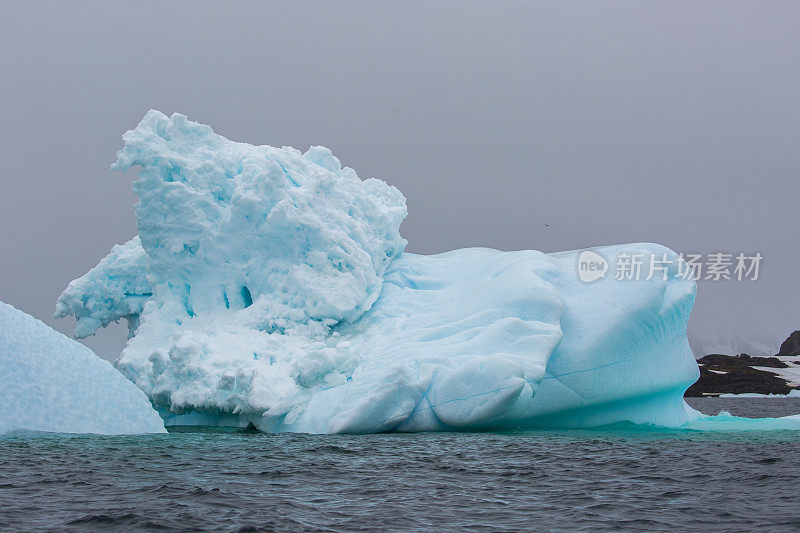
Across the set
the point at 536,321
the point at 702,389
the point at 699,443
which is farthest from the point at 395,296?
the point at 702,389

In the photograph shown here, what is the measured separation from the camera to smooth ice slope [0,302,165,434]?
10438 millimetres

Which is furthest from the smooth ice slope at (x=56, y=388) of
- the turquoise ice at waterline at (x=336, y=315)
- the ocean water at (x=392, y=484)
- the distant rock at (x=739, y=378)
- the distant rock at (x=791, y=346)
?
the distant rock at (x=791, y=346)

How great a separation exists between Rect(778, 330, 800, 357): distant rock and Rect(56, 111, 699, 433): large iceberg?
5152cm

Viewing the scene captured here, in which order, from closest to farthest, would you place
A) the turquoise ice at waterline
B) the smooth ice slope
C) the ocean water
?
the ocean water → the smooth ice slope → the turquoise ice at waterline

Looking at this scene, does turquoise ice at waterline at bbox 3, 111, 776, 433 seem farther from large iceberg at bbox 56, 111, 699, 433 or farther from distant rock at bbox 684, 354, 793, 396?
distant rock at bbox 684, 354, 793, 396

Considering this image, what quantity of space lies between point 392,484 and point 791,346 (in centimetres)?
6444

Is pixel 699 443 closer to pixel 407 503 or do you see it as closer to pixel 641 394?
pixel 641 394

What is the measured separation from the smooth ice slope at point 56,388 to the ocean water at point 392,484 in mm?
368

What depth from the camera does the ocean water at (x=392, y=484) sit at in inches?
226

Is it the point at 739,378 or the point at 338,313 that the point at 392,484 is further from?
the point at 739,378

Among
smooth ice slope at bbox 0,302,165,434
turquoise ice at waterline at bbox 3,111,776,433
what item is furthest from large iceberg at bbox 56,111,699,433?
smooth ice slope at bbox 0,302,165,434

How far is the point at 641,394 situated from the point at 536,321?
2.57 metres

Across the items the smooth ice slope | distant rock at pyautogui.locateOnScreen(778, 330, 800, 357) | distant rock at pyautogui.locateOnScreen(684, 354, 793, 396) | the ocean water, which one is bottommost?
the ocean water

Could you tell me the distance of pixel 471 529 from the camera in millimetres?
5500
